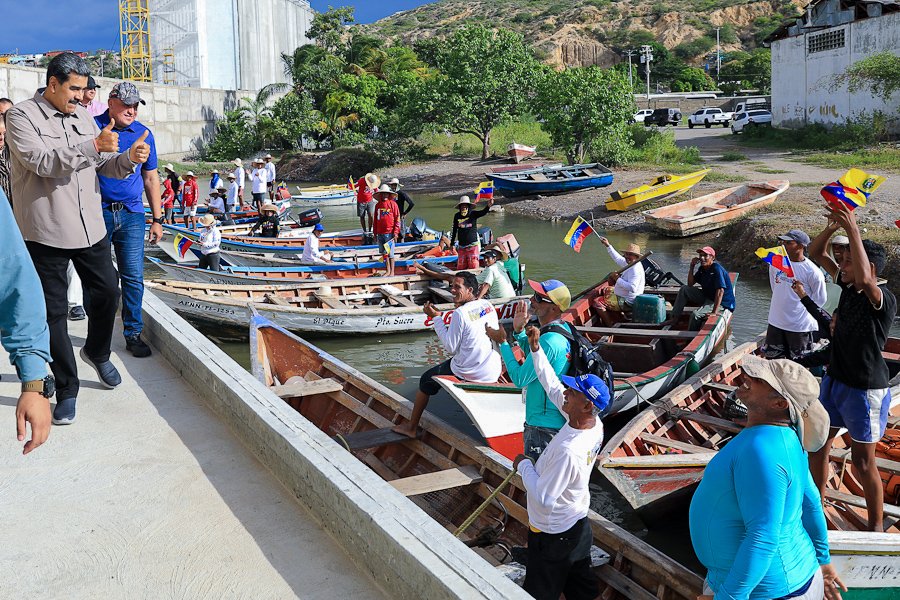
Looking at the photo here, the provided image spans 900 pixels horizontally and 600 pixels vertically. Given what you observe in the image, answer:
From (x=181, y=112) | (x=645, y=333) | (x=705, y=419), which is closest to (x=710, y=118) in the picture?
(x=181, y=112)

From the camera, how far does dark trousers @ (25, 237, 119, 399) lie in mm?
4961

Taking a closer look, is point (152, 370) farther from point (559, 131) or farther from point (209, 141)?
point (209, 141)

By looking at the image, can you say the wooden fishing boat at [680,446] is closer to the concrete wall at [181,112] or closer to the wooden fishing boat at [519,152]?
the wooden fishing boat at [519,152]

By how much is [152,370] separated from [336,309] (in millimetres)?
6707

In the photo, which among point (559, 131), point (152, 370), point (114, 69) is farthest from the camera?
point (114, 69)

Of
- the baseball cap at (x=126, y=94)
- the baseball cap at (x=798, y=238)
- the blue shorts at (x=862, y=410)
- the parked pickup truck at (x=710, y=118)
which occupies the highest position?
the parked pickup truck at (x=710, y=118)

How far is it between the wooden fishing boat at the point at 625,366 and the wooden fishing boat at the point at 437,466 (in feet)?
1.53

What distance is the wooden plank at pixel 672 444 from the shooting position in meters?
7.07

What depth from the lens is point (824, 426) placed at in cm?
334

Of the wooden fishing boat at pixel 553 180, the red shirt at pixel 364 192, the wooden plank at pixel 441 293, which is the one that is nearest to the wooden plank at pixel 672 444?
the wooden plank at pixel 441 293

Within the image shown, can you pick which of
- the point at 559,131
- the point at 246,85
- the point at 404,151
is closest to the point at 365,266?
the point at 559,131

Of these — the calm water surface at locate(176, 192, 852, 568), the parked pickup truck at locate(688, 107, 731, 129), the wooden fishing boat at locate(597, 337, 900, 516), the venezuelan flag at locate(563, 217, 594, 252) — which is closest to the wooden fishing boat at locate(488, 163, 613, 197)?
the calm water surface at locate(176, 192, 852, 568)

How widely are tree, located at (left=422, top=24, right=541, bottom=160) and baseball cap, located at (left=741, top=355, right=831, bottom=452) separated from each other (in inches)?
1375

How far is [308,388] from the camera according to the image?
7.36 meters
